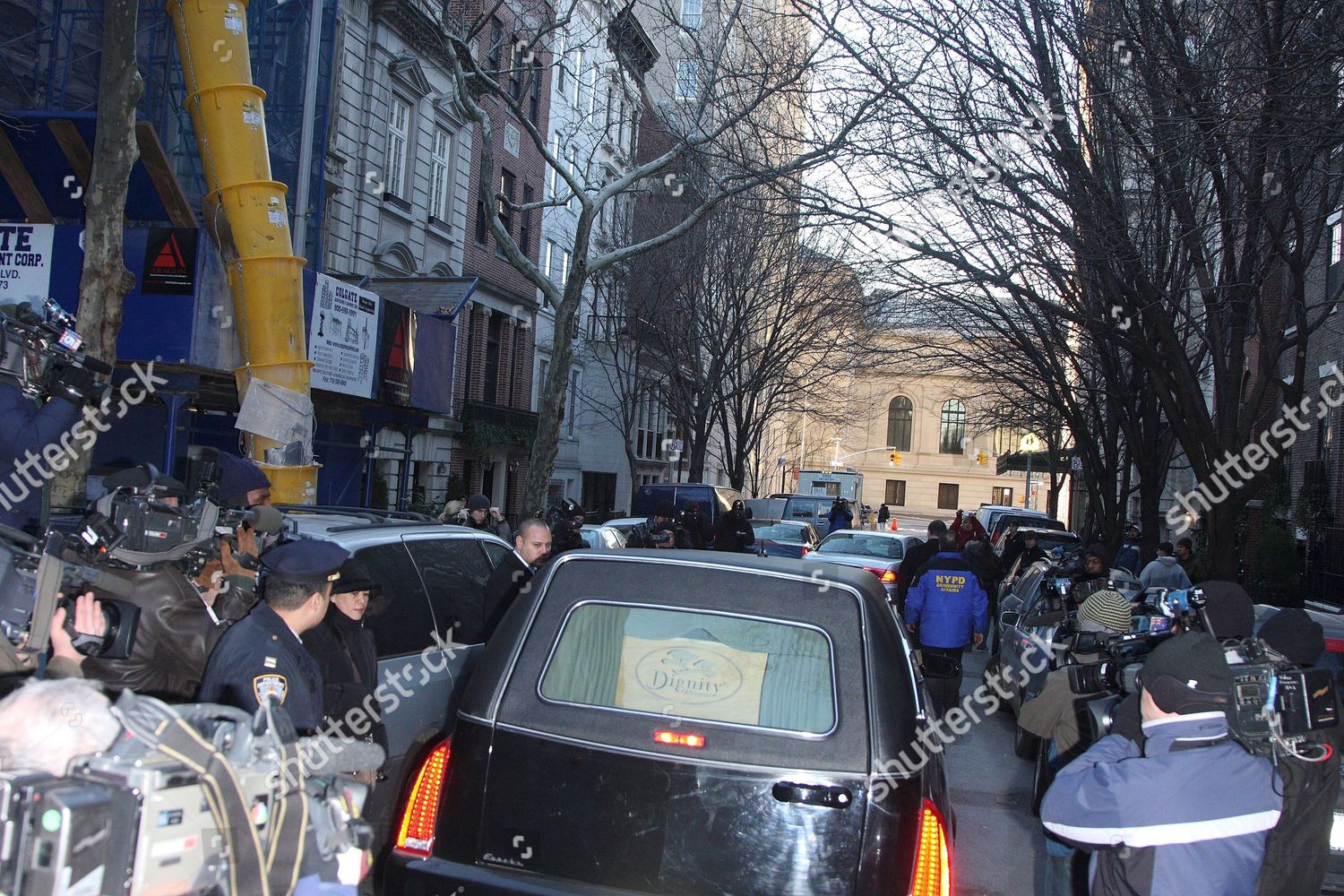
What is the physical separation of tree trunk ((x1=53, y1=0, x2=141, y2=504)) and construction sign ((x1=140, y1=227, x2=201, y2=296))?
334 cm

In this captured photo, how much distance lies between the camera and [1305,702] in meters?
3.33

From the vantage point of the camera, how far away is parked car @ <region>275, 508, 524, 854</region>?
5.64m

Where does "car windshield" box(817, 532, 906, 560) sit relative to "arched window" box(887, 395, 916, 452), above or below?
below

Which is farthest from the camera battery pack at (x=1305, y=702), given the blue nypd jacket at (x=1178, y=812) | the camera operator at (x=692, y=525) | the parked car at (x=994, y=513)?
the parked car at (x=994, y=513)

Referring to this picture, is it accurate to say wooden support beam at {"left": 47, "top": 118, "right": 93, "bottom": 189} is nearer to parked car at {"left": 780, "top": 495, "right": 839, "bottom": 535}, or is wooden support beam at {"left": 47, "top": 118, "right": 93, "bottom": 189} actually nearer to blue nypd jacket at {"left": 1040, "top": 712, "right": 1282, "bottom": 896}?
blue nypd jacket at {"left": 1040, "top": 712, "right": 1282, "bottom": 896}

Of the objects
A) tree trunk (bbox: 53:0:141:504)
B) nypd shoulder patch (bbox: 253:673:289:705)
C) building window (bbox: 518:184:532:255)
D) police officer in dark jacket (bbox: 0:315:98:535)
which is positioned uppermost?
building window (bbox: 518:184:532:255)

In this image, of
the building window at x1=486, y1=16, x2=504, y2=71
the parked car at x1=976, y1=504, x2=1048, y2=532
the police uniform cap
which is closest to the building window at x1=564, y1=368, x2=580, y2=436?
the building window at x1=486, y1=16, x2=504, y2=71

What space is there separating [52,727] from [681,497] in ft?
77.5

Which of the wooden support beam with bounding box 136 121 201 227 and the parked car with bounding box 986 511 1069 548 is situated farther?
the parked car with bounding box 986 511 1069 548

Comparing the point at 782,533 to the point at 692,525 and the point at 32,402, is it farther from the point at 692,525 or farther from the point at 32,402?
the point at 32,402

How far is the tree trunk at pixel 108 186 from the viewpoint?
8.83 m

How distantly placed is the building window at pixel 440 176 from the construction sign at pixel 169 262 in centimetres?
1239

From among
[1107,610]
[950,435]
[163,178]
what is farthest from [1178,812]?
[950,435]

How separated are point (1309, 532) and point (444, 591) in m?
17.4
